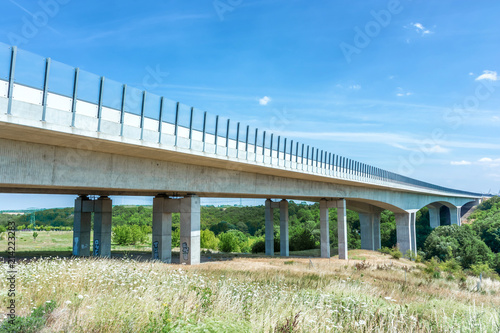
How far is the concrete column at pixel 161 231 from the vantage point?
27.2m

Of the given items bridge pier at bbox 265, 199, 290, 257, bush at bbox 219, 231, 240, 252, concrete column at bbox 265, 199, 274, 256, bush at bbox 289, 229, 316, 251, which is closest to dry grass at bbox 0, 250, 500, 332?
bridge pier at bbox 265, 199, 290, 257

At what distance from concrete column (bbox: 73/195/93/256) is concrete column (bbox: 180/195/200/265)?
14.1m

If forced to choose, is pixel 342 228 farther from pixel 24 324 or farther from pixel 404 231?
pixel 24 324

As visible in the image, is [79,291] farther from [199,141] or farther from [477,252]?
[477,252]

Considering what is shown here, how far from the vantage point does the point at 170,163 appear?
22.2m

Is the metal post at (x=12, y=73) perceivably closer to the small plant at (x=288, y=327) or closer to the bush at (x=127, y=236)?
the small plant at (x=288, y=327)

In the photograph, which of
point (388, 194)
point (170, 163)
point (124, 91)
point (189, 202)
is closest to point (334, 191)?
point (388, 194)

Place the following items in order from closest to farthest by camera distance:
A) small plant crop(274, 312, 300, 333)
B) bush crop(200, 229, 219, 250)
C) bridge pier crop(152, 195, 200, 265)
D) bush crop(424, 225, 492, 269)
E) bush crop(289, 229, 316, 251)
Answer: small plant crop(274, 312, 300, 333) → bridge pier crop(152, 195, 200, 265) → bush crop(424, 225, 492, 269) → bush crop(289, 229, 316, 251) → bush crop(200, 229, 219, 250)

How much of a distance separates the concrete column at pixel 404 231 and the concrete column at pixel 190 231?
47.2 metres

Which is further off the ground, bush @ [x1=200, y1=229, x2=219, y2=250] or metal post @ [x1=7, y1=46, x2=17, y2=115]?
metal post @ [x1=7, y1=46, x2=17, y2=115]

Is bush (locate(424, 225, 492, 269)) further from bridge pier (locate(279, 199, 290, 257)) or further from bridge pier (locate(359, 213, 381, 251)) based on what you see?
bridge pier (locate(279, 199, 290, 257))

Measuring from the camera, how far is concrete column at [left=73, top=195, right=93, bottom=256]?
33.7 metres

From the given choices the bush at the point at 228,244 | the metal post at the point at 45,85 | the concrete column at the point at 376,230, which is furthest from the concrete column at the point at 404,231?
the metal post at the point at 45,85

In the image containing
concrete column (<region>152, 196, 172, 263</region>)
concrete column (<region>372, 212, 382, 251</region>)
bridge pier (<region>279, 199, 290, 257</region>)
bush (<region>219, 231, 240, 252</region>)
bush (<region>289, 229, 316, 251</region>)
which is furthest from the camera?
concrete column (<region>372, 212, 382, 251</region>)
